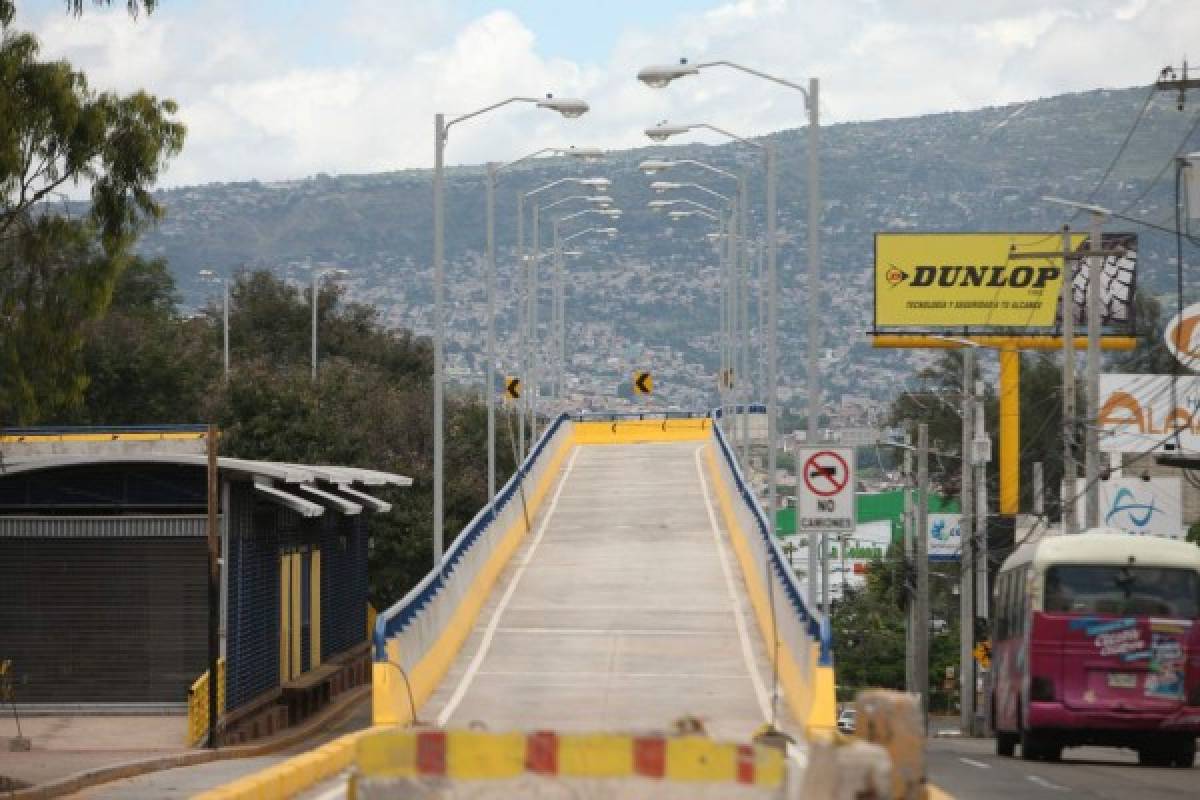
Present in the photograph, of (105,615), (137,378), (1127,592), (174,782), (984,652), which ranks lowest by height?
(984,652)

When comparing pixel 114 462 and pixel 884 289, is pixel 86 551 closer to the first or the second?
pixel 114 462

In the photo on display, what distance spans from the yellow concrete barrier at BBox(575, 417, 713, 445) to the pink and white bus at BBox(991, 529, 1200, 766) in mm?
51532

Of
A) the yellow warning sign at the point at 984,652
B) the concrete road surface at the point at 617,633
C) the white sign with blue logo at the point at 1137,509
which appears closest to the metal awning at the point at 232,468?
the concrete road surface at the point at 617,633

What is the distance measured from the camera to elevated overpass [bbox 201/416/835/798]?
12.7m

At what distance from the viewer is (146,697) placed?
124 ft

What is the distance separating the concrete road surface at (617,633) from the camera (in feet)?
93.6

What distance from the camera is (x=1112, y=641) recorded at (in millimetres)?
28094

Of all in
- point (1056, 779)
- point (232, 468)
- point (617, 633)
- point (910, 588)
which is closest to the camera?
point (1056, 779)

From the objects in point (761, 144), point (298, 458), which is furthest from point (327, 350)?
point (761, 144)

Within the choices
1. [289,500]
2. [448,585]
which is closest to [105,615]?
[289,500]

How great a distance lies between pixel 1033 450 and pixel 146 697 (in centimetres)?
7901

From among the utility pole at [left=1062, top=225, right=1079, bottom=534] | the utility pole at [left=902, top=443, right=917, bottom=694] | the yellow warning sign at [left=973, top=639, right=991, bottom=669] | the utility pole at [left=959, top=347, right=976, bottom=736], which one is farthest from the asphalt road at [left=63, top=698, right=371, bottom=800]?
the utility pole at [left=902, top=443, right=917, bottom=694]

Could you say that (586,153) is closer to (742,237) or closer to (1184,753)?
(742,237)

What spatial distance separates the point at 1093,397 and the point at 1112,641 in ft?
54.8
